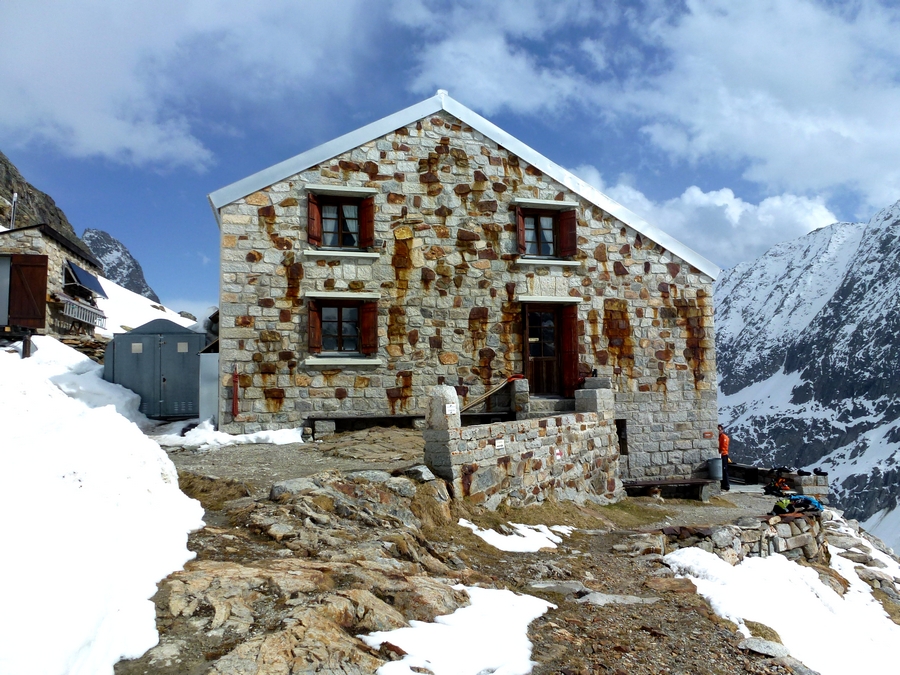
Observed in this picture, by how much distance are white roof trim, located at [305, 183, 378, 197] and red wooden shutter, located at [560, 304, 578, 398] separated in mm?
4813

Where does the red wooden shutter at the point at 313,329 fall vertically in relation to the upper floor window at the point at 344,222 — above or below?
below

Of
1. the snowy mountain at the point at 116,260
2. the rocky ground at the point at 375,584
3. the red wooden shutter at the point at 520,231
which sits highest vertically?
the snowy mountain at the point at 116,260

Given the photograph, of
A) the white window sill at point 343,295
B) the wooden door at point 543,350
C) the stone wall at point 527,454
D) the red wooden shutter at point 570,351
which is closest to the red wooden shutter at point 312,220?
the white window sill at point 343,295

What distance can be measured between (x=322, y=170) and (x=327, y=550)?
889cm

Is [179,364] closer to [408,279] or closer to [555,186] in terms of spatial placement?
[408,279]

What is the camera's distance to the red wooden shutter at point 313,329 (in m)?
11.9

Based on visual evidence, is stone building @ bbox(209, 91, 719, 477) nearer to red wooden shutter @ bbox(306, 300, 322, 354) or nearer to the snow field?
red wooden shutter @ bbox(306, 300, 322, 354)

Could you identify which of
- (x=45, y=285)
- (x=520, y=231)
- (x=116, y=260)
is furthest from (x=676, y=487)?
(x=116, y=260)

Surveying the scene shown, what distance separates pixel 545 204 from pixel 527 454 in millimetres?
6157

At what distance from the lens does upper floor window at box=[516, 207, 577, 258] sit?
13385 millimetres

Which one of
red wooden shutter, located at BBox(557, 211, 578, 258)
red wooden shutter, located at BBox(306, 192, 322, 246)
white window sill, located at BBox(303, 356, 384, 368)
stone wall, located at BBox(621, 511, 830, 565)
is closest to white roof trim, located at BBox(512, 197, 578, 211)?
red wooden shutter, located at BBox(557, 211, 578, 258)

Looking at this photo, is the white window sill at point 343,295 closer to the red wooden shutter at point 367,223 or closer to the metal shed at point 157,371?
the red wooden shutter at point 367,223

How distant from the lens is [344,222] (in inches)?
493

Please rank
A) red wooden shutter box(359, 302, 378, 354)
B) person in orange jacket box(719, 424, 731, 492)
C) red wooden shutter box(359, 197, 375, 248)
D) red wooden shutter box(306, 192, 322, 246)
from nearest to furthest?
1. red wooden shutter box(306, 192, 322, 246)
2. red wooden shutter box(359, 302, 378, 354)
3. red wooden shutter box(359, 197, 375, 248)
4. person in orange jacket box(719, 424, 731, 492)
